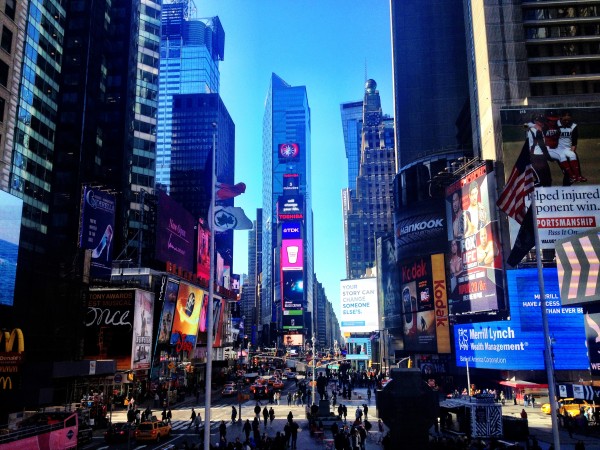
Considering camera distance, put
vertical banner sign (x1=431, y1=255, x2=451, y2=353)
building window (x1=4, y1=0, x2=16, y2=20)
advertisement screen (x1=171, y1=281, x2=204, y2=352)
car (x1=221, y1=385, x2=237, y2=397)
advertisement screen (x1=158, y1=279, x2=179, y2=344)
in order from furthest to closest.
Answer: vertical banner sign (x1=431, y1=255, x2=451, y2=353) → car (x1=221, y1=385, x2=237, y2=397) → advertisement screen (x1=171, y1=281, x2=204, y2=352) → advertisement screen (x1=158, y1=279, x2=179, y2=344) → building window (x1=4, y1=0, x2=16, y2=20)

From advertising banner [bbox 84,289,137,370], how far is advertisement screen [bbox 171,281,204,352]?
10.5 meters

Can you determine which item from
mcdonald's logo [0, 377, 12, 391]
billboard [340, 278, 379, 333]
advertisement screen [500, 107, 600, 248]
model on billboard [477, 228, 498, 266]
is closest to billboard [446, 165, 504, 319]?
model on billboard [477, 228, 498, 266]

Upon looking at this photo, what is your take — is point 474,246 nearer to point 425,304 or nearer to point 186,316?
point 425,304

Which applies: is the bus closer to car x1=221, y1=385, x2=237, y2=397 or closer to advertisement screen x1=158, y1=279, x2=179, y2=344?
advertisement screen x1=158, y1=279, x2=179, y2=344

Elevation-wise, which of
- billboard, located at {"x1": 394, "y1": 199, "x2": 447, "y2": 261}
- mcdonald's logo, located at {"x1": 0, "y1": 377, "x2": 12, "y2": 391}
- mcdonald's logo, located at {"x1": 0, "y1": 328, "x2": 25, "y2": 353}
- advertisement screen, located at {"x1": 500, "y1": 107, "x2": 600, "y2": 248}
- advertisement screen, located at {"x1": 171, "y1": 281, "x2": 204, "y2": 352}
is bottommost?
mcdonald's logo, located at {"x1": 0, "y1": 377, "x2": 12, "y2": 391}

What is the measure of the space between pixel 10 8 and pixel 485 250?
52.9 metres

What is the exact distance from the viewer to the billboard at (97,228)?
5247cm

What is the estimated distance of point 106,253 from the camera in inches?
2222

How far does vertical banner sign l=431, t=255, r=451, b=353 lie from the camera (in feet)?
253

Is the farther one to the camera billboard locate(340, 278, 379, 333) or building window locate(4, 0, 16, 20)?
billboard locate(340, 278, 379, 333)

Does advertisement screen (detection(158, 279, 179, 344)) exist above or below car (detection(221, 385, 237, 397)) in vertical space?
above

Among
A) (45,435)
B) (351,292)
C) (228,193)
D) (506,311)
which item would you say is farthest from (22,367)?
(351,292)

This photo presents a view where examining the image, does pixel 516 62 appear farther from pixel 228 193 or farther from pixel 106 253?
pixel 228 193

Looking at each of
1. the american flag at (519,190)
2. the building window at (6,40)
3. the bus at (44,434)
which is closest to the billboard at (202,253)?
the building window at (6,40)
